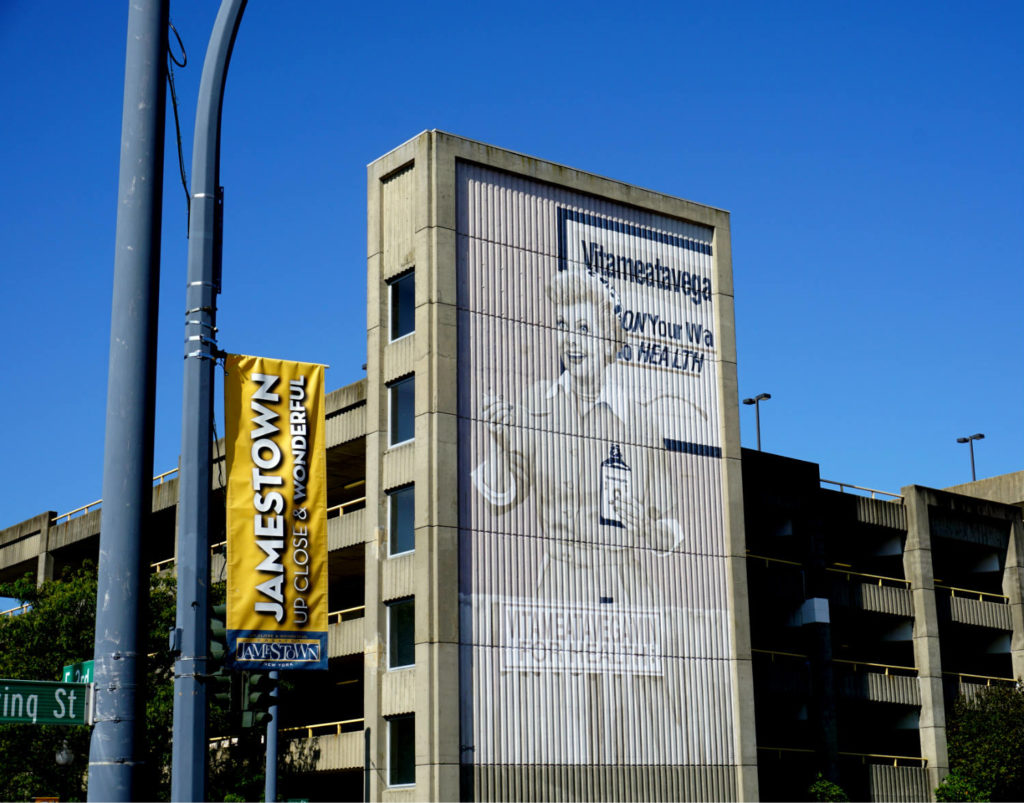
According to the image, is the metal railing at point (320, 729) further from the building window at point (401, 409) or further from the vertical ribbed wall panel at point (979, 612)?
the vertical ribbed wall panel at point (979, 612)

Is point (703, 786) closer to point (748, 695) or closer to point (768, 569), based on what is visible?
point (748, 695)

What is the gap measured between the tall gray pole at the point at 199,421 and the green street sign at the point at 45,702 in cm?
217

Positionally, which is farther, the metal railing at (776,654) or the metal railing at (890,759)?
the metal railing at (890,759)

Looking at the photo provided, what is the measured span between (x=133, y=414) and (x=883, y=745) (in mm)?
51319

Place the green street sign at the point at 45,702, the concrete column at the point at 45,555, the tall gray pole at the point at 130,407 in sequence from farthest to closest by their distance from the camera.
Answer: the concrete column at the point at 45,555 → the green street sign at the point at 45,702 → the tall gray pole at the point at 130,407

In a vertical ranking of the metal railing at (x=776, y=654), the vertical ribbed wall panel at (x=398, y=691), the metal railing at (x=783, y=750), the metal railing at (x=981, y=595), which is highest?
the metal railing at (x=981, y=595)

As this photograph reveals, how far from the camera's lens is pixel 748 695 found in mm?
42000

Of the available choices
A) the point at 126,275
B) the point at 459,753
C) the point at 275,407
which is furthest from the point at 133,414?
the point at 459,753

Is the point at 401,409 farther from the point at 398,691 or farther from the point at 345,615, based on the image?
the point at 345,615

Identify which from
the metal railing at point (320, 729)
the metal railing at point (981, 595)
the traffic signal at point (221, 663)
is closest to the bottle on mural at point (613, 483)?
the metal railing at point (320, 729)

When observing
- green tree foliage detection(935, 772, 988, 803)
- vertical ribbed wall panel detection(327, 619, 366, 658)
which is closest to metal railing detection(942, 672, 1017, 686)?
green tree foliage detection(935, 772, 988, 803)

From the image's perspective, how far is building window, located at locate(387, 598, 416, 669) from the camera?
3741 centimetres

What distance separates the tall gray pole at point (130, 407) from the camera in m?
7.87

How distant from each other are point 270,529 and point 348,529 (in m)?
27.7
